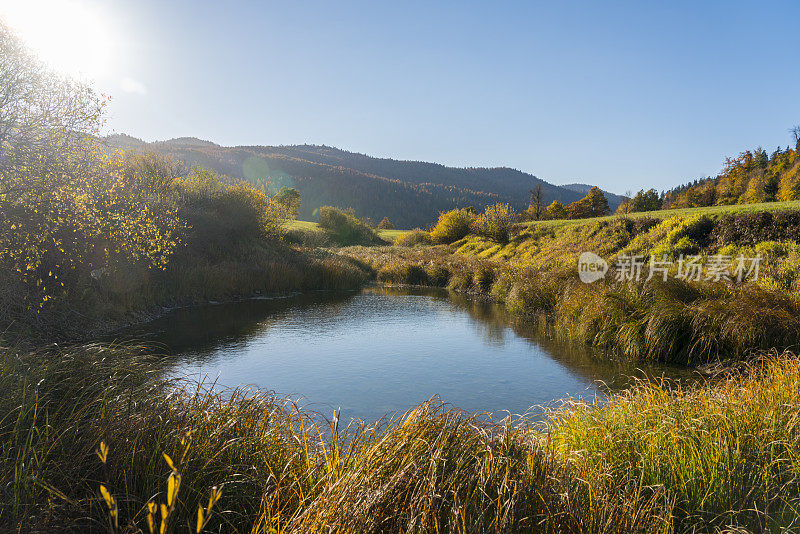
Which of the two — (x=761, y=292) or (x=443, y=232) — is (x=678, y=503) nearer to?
(x=761, y=292)

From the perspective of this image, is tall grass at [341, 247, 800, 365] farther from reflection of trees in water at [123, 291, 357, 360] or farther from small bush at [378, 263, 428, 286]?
small bush at [378, 263, 428, 286]

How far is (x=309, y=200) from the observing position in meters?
112

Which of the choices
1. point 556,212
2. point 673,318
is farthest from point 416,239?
point 673,318

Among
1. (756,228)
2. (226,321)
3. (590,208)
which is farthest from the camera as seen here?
(590,208)

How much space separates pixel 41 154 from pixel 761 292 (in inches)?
483

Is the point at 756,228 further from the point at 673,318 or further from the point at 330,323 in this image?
the point at 330,323

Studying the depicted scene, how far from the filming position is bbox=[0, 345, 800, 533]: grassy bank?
239 centimetres

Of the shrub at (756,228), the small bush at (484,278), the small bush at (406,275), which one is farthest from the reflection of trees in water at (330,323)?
the shrub at (756,228)

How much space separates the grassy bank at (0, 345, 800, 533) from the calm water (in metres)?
2.22

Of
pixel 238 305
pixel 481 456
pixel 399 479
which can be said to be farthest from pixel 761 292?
pixel 238 305

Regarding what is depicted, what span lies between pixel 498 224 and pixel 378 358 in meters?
22.9

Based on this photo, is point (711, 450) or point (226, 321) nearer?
point (711, 450)

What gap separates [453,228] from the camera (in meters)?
38.3

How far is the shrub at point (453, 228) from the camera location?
125ft
